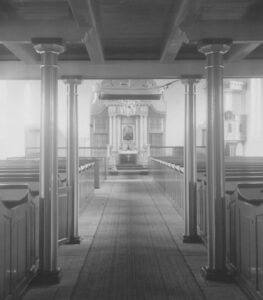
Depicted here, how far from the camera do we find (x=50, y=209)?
12.2ft

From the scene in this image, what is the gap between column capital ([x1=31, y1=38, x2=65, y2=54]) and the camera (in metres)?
3.67

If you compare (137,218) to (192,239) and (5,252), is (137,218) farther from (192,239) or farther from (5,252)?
(5,252)

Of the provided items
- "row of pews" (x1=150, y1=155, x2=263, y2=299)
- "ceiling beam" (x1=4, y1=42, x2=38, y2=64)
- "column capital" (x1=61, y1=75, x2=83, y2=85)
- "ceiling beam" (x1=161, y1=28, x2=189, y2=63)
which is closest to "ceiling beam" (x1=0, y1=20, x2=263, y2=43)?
"ceiling beam" (x1=161, y1=28, x2=189, y2=63)

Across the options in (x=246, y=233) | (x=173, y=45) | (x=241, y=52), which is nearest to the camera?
(x=246, y=233)

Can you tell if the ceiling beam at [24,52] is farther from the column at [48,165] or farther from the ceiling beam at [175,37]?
the ceiling beam at [175,37]

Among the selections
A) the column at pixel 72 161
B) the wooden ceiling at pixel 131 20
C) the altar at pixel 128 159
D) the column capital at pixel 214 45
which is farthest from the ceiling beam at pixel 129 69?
the altar at pixel 128 159

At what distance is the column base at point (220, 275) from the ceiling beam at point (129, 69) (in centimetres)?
263

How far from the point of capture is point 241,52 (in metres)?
4.63

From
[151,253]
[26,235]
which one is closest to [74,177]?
[151,253]

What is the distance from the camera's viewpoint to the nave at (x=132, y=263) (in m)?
3.42

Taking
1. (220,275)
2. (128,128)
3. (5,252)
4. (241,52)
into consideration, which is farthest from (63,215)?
(128,128)

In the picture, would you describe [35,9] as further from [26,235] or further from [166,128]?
[166,128]

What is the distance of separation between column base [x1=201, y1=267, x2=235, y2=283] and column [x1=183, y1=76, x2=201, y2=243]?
4.92 feet

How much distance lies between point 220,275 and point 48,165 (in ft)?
6.33
